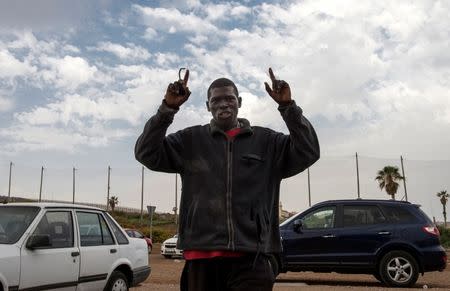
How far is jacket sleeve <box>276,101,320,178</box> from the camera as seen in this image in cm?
295

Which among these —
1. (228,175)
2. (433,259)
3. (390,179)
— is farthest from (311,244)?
(390,179)

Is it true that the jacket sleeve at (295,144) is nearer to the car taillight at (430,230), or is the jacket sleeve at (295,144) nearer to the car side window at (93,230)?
the car side window at (93,230)

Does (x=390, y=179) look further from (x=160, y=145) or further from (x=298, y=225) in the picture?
(x=160, y=145)

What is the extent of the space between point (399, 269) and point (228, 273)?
348 inches

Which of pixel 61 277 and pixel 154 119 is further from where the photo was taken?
pixel 61 277

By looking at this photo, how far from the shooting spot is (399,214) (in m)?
11.5

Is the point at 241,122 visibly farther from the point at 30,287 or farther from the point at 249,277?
the point at 30,287

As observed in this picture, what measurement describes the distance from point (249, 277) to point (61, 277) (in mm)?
4750

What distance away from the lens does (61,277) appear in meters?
7.06

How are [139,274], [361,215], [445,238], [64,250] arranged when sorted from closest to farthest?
1. [64,250]
2. [139,274]
3. [361,215]
4. [445,238]

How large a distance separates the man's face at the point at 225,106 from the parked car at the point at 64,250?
410 centimetres

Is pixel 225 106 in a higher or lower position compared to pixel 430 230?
higher

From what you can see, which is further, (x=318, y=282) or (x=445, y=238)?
(x=445, y=238)

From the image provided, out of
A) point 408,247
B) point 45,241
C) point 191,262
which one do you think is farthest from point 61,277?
point 408,247
